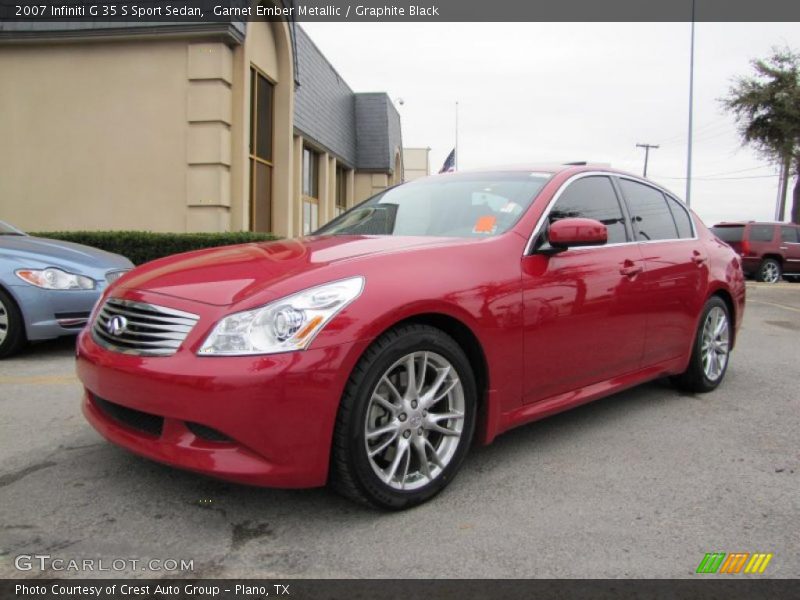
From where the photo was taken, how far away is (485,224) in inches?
132

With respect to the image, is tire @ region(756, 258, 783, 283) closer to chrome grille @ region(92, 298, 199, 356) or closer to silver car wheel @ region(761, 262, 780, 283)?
silver car wheel @ region(761, 262, 780, 283)

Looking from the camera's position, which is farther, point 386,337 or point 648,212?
point 648,212

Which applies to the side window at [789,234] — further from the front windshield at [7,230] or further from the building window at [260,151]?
the front windshield at [7,230]

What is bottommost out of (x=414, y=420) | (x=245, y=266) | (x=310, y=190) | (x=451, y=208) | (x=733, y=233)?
(x=414, y=420)

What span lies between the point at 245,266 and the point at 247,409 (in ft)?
2.58

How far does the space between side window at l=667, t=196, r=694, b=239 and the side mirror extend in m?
1.58

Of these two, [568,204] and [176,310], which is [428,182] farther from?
[176,310]

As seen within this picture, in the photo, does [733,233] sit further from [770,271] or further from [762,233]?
[770,271]

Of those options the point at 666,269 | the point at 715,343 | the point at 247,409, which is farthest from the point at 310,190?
the point at 247,409

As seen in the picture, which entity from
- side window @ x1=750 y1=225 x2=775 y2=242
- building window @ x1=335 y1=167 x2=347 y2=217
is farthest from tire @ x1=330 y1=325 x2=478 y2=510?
building window @ x1=335 y1=167 x2=347 y2=217

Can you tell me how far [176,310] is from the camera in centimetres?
250

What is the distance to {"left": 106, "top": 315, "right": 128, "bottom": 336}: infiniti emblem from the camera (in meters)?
2.63

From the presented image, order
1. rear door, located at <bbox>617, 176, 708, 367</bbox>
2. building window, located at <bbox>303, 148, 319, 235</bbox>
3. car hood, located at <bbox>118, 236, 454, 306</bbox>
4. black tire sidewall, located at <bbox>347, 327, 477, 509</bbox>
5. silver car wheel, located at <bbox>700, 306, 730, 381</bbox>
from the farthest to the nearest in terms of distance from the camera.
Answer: building window, located at <bbox>303, 148, 319, 235</bbox> < silver car wheel, located at <bbox>700, 306, 730, 381</bbox> < rear door, located at <bbox>617, 176, 708, 367</bbox> < car hood, located at <bbox>118, 236, 454, 306</bbox> < black tire sidewall, located at <bbox>347, 327, 477, 509</bbox>
